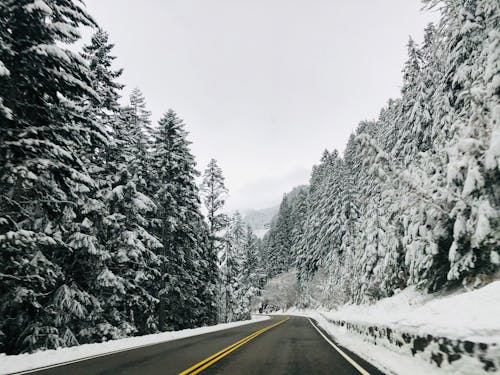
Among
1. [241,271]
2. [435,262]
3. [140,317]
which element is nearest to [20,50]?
[435,262]

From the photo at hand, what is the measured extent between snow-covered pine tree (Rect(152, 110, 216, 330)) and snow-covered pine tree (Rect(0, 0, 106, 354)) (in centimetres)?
1191

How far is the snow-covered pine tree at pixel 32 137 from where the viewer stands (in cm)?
1130

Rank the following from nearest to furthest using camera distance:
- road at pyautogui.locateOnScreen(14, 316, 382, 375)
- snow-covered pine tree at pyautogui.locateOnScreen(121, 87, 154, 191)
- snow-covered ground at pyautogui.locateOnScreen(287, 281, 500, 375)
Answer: snow-covered ground at pyautogui.locateOnScreen(287, 281, 500, 375)
road at pyautogui.locateOnScreen(14, 316, 382, 375)
snow-covered pine tree at pyautogui.locateOnScreen(121, 87, 154, 191)

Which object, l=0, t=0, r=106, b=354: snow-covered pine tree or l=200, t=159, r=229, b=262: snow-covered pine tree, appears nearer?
l=0, t=0, r=106, b=354: snow-covered pine tree

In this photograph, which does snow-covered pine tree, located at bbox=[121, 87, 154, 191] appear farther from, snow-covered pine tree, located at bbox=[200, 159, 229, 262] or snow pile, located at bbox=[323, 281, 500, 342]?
snow pile, located at bbox=[323, 281, 500, 342]

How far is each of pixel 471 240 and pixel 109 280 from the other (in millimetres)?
15533

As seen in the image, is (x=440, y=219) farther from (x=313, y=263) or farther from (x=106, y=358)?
(x=313, y=263)

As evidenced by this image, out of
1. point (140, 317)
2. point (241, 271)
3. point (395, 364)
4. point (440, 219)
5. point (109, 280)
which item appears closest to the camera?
point (395, 364)

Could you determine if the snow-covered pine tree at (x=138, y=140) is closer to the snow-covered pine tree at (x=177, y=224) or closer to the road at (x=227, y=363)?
the snow-covered pine tree at (x=177, y=224)

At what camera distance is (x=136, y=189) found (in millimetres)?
21797

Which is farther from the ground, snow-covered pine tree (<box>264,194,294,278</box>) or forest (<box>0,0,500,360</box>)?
snow-covered pine tree (<box>264,194,294,278</box>)

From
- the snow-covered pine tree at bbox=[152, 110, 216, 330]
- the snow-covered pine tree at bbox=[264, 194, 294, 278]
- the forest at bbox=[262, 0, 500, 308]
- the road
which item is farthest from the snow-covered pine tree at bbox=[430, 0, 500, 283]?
the snow-covered pine tree at bbox=[264, 194, 294, 278]

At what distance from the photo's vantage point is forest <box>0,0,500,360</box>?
464 inches

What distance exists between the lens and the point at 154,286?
25766 mm
